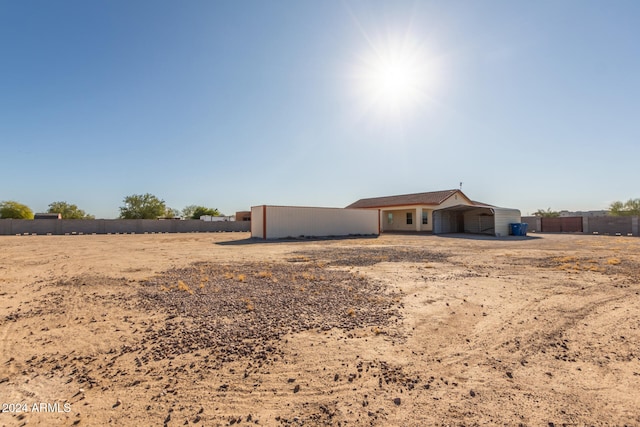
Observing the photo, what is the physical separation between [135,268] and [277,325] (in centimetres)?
694

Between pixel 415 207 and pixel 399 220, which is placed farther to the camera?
pixel 399 220

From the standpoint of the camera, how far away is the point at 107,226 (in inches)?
1330

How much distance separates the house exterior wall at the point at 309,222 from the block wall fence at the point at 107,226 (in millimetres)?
16247

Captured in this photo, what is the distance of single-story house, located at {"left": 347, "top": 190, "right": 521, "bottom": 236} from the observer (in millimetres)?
27719

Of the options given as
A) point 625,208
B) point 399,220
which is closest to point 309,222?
point 399,220

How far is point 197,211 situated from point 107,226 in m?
29.3

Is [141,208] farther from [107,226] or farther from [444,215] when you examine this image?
[444,215]

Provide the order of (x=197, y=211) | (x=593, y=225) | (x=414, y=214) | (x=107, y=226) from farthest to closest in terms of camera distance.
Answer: (x=197, y=211) → (x=107, y=226) → (x=414, y=214) → (x=593, y=225)

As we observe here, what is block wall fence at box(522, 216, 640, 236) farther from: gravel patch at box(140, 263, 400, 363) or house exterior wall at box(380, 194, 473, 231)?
gravel patch at box(140, 263, 400, 363)

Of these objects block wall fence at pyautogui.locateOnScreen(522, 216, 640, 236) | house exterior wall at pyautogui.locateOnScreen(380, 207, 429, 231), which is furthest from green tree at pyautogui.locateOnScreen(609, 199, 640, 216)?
house exterior wall at pyautogui.locateOnScreen(380, 207, 429, 231)

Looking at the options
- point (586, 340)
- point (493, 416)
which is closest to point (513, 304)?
point (586, 340)

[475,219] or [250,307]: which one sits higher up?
[475,219]

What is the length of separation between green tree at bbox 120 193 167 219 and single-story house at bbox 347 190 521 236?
39.0 meters

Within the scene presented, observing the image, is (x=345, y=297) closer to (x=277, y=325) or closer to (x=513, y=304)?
(x=277, y=325)
